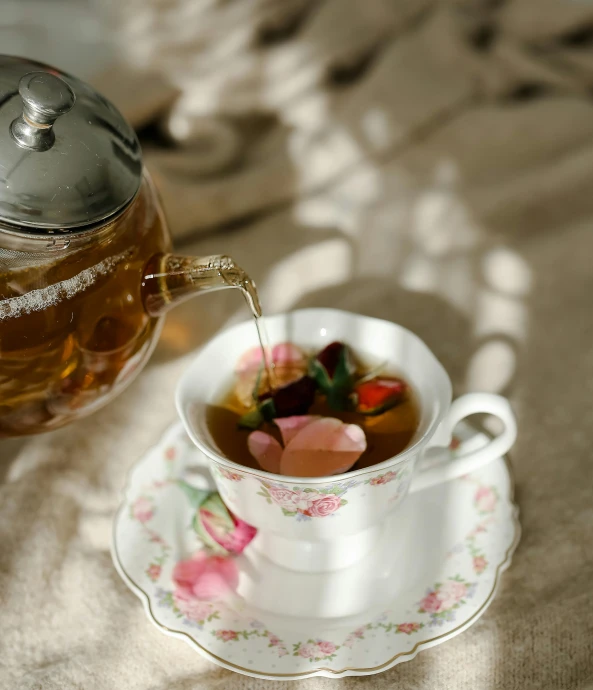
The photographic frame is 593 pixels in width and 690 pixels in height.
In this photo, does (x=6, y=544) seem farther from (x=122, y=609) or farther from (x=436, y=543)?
(x=436, y=543)

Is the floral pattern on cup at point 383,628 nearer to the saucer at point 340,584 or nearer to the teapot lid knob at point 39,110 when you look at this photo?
the saucer at point 340,584

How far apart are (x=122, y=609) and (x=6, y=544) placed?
138mm

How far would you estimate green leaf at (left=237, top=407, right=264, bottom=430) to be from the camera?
68cm

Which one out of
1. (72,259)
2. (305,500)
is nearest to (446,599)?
(305,500)

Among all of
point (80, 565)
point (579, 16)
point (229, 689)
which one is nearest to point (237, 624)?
point (229, 689)

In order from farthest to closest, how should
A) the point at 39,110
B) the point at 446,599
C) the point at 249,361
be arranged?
1. the point at 249,361
2. the point at 446,599
3. the point at 39,110

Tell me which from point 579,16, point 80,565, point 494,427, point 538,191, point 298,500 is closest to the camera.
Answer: point 298,500

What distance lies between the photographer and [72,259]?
583mm

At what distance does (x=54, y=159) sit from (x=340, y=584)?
0.41 meters

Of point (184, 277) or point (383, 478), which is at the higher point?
point (184, 277)

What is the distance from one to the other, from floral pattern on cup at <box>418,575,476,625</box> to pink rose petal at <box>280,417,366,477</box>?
0.42 ft

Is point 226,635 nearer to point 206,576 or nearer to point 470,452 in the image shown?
point 206,576

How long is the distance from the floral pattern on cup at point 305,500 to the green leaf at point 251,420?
87mm

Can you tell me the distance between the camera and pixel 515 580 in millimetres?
667
